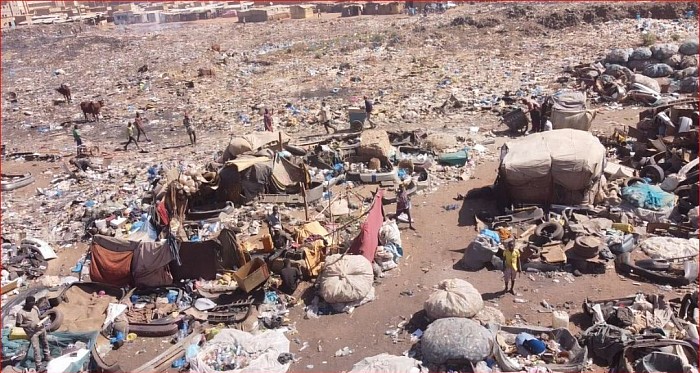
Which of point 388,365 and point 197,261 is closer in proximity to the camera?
point 388,365

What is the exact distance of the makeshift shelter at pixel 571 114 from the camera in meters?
13.1

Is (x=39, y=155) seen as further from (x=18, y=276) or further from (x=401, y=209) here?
(x=401, y=209)

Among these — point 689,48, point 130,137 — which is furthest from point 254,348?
point 689,48

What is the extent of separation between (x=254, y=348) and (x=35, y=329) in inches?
127

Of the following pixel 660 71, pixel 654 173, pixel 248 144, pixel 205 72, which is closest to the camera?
→ pixel 654 173

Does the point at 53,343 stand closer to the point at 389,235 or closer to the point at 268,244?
the point at 268,244

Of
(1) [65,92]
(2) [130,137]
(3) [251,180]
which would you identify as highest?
(1) [65,92]

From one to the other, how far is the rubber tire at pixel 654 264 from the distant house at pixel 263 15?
38.9m

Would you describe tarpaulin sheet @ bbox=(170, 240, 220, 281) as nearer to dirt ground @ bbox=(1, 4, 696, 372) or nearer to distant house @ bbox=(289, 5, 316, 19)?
dirt ground @ bbox=(1, 4, 696, 372)

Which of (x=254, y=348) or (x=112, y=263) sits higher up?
(x=112, y=263)

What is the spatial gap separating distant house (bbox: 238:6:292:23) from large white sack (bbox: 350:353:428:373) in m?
39.8

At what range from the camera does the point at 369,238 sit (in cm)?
880

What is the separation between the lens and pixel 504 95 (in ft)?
57.7

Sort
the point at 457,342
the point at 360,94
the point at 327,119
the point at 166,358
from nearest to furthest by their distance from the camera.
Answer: the point at 457,342, the point at 166,358, the point at 327,119, the point at 360,94
